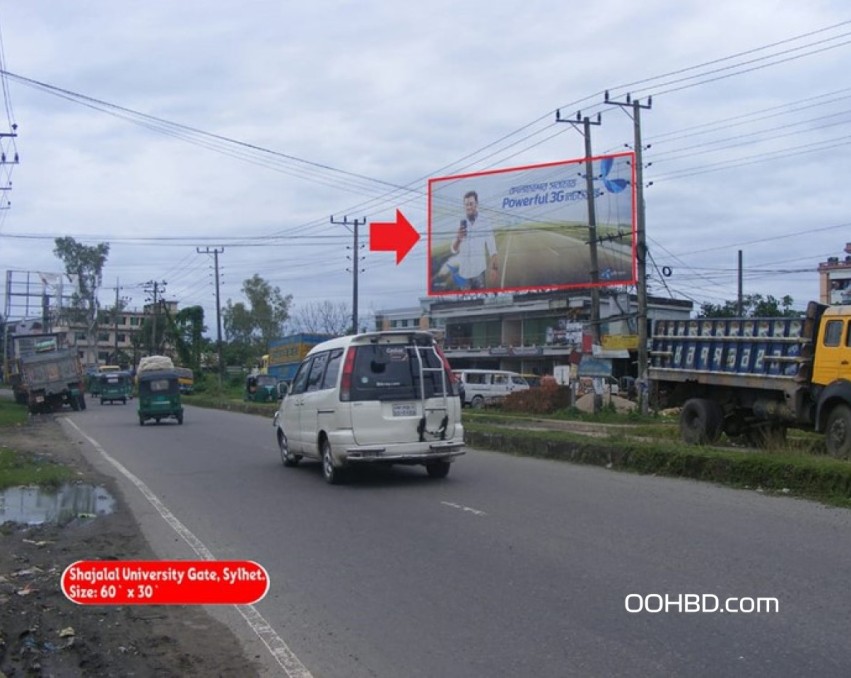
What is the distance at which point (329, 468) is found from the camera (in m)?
13.5

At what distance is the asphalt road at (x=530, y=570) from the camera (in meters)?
5.68

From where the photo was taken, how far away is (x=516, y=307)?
6022 cm

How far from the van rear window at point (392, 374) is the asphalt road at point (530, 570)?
138 cm

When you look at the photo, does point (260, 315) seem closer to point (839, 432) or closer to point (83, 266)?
point (83, 266)

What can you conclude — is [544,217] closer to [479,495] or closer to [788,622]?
[479,495]

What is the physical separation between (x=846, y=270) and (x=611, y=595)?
5496 centimetres

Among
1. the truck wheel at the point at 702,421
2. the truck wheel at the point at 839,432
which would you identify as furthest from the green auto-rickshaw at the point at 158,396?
the truck wheel at the point at 839,432

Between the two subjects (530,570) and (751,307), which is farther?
(751,307)

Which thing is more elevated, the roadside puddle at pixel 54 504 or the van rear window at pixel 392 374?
the van rear window at pixel 392 374

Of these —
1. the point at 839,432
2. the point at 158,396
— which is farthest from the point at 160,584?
the point at 158,396

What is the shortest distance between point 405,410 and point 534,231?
29932 mm

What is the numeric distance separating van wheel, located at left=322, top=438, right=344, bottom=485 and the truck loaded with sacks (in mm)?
7786

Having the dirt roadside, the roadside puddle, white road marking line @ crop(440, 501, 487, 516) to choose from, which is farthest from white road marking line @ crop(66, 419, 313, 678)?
white road marking line @ crop(440, 501, 487, 516)

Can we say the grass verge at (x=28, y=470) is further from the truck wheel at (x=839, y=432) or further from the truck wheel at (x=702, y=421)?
the truck wheel at (x=839, y=432)
